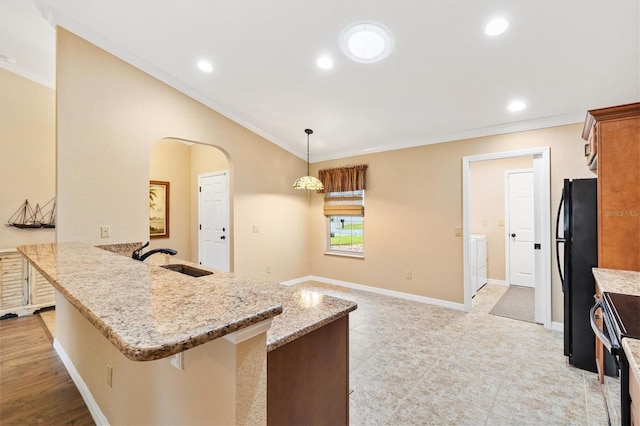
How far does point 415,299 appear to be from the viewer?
4.31 m

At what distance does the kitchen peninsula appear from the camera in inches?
25.3

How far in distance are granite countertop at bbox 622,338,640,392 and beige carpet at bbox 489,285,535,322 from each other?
3.01 metres

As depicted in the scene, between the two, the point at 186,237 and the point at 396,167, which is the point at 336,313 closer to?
the point at 396,167

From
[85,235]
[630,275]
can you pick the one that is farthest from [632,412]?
[85,235]

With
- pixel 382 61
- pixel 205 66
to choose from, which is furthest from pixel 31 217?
pixel 382 61

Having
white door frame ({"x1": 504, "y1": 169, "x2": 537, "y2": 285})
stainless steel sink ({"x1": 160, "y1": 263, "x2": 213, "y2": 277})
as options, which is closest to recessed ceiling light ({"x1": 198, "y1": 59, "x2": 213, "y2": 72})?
stainless steel sink ({"x1": 160, "y1": 263, "x2": 213, "y2": 277})

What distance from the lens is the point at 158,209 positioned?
17.7ft

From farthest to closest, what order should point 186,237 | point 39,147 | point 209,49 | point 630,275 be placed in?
point 186,237, point 39,147, point 209,49, point 630,275

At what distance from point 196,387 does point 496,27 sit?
2.93 m

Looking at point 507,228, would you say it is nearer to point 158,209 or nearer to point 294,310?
point 294,310

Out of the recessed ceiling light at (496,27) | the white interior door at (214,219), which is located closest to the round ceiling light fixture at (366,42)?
the recessed ceiling light at (496,27)

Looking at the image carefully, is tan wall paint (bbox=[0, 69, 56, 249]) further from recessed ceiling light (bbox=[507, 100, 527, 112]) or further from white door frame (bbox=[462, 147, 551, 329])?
white door frame (bbox=[462, 147, 551, 329])

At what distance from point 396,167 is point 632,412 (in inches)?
144

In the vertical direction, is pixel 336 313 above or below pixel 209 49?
below
